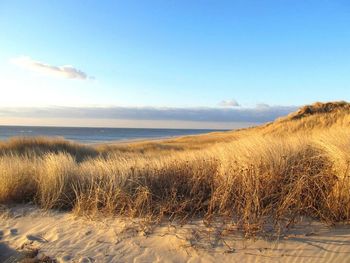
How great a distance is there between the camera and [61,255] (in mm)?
5539

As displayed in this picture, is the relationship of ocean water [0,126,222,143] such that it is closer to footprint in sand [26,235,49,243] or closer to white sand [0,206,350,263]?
footprint in sand [26,235,49,243]

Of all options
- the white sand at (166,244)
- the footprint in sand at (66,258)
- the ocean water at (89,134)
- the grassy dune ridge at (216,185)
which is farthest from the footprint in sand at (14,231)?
the ocean water at (89,134)

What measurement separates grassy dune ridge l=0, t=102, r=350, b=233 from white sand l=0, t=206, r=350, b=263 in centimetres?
28

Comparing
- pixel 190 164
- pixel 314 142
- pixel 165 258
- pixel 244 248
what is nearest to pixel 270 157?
pixel 314 142

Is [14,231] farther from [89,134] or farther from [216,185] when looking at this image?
[89,134]

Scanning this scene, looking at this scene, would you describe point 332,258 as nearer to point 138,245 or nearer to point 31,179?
point 138,245

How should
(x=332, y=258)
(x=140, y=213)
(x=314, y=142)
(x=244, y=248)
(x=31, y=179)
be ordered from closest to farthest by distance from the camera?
(x=332, y=258) < (x=244, y=248) < (x=140, y=213) < (x=314, y=142) < (x=31, y=179)

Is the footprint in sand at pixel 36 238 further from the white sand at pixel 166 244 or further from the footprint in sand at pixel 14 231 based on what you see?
the footprint in sand at pixel 14 231

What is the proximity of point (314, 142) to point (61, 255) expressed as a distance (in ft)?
17.1

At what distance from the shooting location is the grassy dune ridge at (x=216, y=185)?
5.80 meters

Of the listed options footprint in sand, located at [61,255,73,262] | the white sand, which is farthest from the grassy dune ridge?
footprint in sand, located at [61,255,73,262]

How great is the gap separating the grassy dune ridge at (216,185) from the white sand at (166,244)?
28cm

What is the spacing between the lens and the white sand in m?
5.04

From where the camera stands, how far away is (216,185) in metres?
6.81
